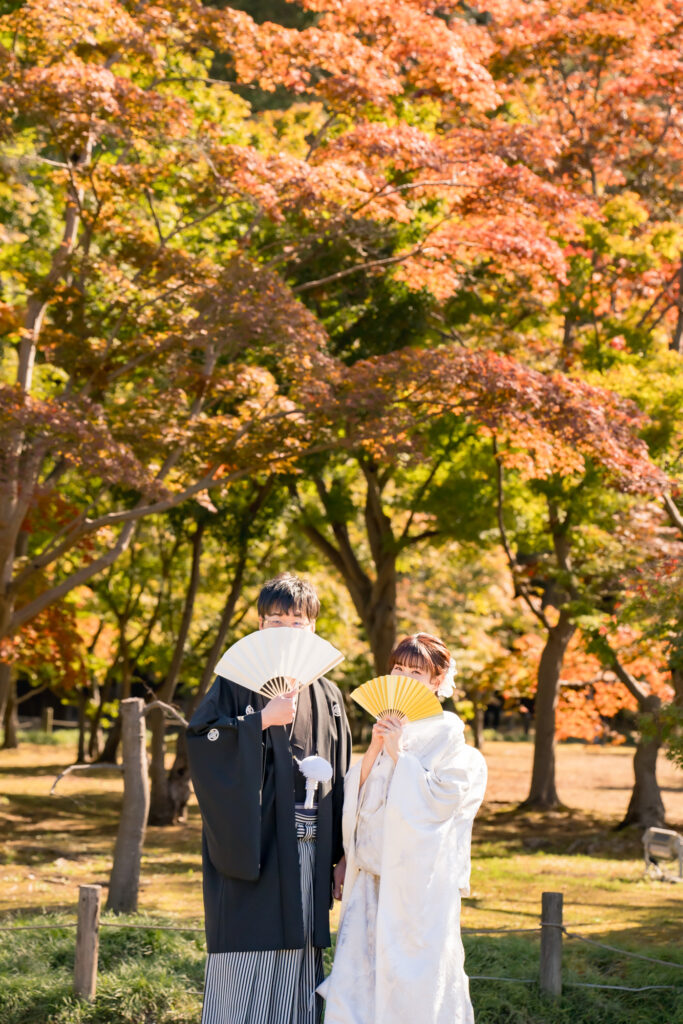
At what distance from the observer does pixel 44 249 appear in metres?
11.2

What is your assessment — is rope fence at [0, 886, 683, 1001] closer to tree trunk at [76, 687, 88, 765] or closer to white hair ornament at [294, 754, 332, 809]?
white hair ornament at [294, 754, 332, 809]

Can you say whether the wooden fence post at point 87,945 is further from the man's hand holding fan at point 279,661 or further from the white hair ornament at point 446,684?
the white hair ornament at point 446,684

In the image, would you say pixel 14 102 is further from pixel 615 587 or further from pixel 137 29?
pixel 615 587

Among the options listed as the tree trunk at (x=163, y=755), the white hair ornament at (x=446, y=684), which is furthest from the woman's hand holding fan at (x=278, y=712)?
the tree trunk at (x=163, y=755)

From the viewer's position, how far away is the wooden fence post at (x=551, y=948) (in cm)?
484

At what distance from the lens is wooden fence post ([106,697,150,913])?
654cm

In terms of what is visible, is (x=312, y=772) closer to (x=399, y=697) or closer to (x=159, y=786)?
(x=399, y=697)

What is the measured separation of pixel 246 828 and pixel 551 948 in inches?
88.8

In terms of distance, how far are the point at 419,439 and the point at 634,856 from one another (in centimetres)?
607

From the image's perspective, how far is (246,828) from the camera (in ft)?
10.7

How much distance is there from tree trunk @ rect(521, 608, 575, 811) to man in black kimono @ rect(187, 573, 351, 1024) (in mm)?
10854

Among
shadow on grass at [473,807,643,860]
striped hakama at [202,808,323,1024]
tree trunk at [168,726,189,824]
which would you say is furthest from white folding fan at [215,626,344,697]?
tree trunk at [168,726,189,824]

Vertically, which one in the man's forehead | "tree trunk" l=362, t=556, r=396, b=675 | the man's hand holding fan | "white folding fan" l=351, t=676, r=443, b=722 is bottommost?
"white folding fan" l=351, t=676, r=443, b=722

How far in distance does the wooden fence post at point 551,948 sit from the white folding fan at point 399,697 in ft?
6.65
